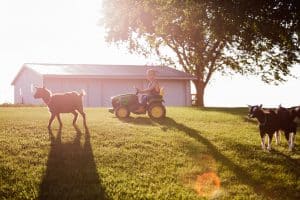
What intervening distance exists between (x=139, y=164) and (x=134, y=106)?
6511 millimetres

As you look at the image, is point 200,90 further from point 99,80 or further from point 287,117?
point 287,117

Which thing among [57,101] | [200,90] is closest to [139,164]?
[57,101]

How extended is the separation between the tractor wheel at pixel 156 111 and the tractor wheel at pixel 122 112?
3.16 ft

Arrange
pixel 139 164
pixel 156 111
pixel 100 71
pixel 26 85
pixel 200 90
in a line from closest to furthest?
pixel 139 164
pixel 156 111
pixel 100 71
pixel 200 90
pixel 26 85

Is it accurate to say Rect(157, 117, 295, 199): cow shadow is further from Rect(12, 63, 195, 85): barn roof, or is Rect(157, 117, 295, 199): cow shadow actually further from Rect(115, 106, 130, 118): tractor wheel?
Rect(12, 63, 195, 85): barn roof

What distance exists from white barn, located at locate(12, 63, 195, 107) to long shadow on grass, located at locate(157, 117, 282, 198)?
22.8 m

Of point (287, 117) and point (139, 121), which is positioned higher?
point (287, 117)

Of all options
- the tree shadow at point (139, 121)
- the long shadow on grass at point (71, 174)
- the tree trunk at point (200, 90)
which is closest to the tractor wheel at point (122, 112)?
the tree shadow at point (139, 121)

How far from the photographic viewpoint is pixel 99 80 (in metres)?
40.5

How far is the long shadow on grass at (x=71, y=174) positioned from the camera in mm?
10266

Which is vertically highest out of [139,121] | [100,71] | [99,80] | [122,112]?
[100,71]

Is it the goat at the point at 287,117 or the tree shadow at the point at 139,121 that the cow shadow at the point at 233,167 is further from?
the goat at the point at 287,117

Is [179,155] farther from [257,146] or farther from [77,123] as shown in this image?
[77,123]

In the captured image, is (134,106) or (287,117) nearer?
(287,117)
